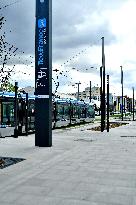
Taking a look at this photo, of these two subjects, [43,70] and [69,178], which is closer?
[69,178]

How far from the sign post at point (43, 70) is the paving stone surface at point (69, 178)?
188 centimetres

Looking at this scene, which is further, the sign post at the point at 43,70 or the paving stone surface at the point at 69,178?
the sign post at the point at 43,70

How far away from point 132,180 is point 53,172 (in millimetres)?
2464

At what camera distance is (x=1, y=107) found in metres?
23.7

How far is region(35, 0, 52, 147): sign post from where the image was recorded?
18438mm

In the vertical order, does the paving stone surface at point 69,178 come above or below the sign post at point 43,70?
below

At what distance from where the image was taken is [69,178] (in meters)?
10.6

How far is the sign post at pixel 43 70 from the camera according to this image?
18.4 meters

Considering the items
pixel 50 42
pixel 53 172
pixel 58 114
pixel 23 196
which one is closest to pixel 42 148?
pixel 50 42

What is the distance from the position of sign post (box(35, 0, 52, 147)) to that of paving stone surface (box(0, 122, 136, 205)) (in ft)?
6.16

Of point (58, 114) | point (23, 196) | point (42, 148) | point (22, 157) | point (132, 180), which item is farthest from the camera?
point (58, 114)

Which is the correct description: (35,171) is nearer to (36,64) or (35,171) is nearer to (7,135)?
(36,64)

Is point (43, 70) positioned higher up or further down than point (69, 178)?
higher up

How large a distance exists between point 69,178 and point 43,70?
28.8ft
